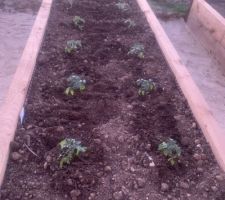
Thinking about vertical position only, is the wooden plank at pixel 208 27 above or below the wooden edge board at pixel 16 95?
below

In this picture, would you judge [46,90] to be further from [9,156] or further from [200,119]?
[200,119]

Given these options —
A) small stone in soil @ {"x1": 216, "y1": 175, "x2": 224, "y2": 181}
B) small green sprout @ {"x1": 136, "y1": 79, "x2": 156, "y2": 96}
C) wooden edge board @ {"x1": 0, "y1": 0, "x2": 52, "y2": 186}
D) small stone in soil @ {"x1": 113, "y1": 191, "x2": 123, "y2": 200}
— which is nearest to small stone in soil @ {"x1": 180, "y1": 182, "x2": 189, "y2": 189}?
small stone in soil @ {"x1": 216, "y1": 175, "x2": 224, "y2": 181}

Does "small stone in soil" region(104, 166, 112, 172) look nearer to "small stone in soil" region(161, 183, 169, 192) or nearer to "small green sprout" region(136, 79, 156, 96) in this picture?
"small stone in soil" region(161, 183, 169, 192)

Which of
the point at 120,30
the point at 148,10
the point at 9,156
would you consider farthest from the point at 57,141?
the point at 148,10

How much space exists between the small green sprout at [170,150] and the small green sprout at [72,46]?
6.72 ft

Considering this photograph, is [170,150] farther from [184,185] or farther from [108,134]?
[108,134]

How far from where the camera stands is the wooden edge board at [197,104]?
292 centimetres

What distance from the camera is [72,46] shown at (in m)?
4.43

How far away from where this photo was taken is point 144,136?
3062 mm

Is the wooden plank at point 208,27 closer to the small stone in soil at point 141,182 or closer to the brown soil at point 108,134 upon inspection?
the brown soil at point 108,134

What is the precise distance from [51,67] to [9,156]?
160 cm

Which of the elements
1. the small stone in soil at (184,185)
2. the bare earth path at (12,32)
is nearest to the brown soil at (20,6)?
the bare earth path at (12,32)

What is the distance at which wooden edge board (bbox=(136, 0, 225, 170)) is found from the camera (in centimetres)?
292

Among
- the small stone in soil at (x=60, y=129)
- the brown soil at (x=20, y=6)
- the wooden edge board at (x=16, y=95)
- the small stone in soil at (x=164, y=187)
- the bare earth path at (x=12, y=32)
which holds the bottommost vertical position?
the bare earth path at (x=12, y=32)
